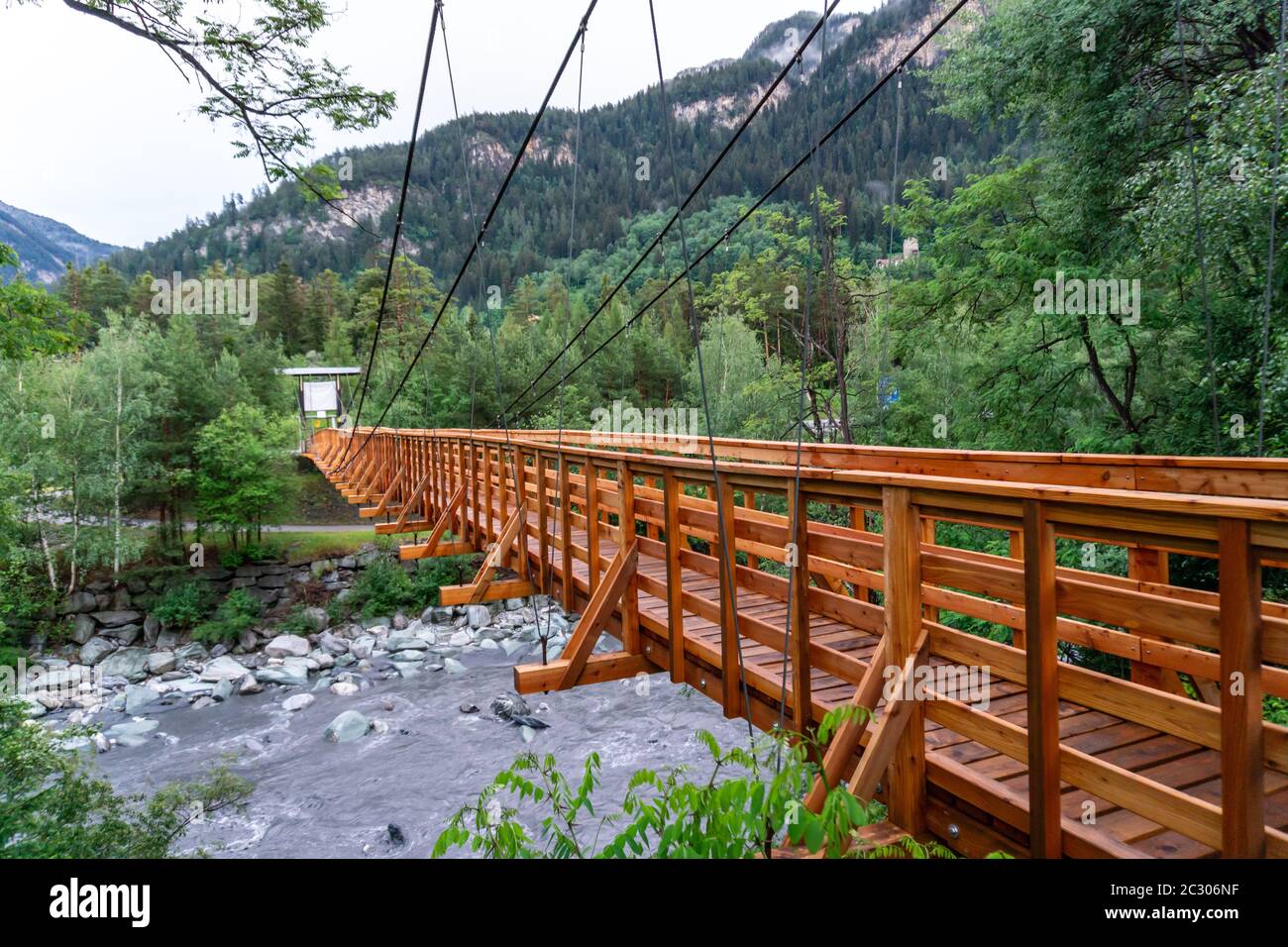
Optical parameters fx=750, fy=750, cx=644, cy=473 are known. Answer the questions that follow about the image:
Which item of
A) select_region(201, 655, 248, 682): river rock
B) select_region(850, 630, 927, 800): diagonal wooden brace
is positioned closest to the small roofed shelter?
select_region(201, 655, 248, 682): river rock

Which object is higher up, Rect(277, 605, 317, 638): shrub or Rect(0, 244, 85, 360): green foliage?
Rect(0, 244, 85, 360): green foliage

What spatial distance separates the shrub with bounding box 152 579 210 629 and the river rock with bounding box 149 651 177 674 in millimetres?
1530

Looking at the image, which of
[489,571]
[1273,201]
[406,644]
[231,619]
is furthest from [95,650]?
[1273,201]

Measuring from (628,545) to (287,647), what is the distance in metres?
17.4

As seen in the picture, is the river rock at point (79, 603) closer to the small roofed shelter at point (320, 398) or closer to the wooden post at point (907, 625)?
the small roofed shelter at point (320, 398)

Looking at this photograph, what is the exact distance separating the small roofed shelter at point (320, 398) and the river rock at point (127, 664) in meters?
16.4

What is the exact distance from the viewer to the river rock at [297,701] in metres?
14.5

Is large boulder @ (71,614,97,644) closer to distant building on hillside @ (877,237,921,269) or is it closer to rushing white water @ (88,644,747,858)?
rushing white water @ (88,644,747,858)

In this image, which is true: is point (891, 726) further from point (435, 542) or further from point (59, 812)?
point (59, 812)

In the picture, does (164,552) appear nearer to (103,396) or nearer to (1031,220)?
(103,396)

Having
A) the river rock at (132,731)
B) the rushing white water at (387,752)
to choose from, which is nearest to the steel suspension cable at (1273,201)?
the rushing white water at (387,752)

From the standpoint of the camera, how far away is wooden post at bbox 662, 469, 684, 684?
326 cm

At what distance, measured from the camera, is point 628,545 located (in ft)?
12.0
